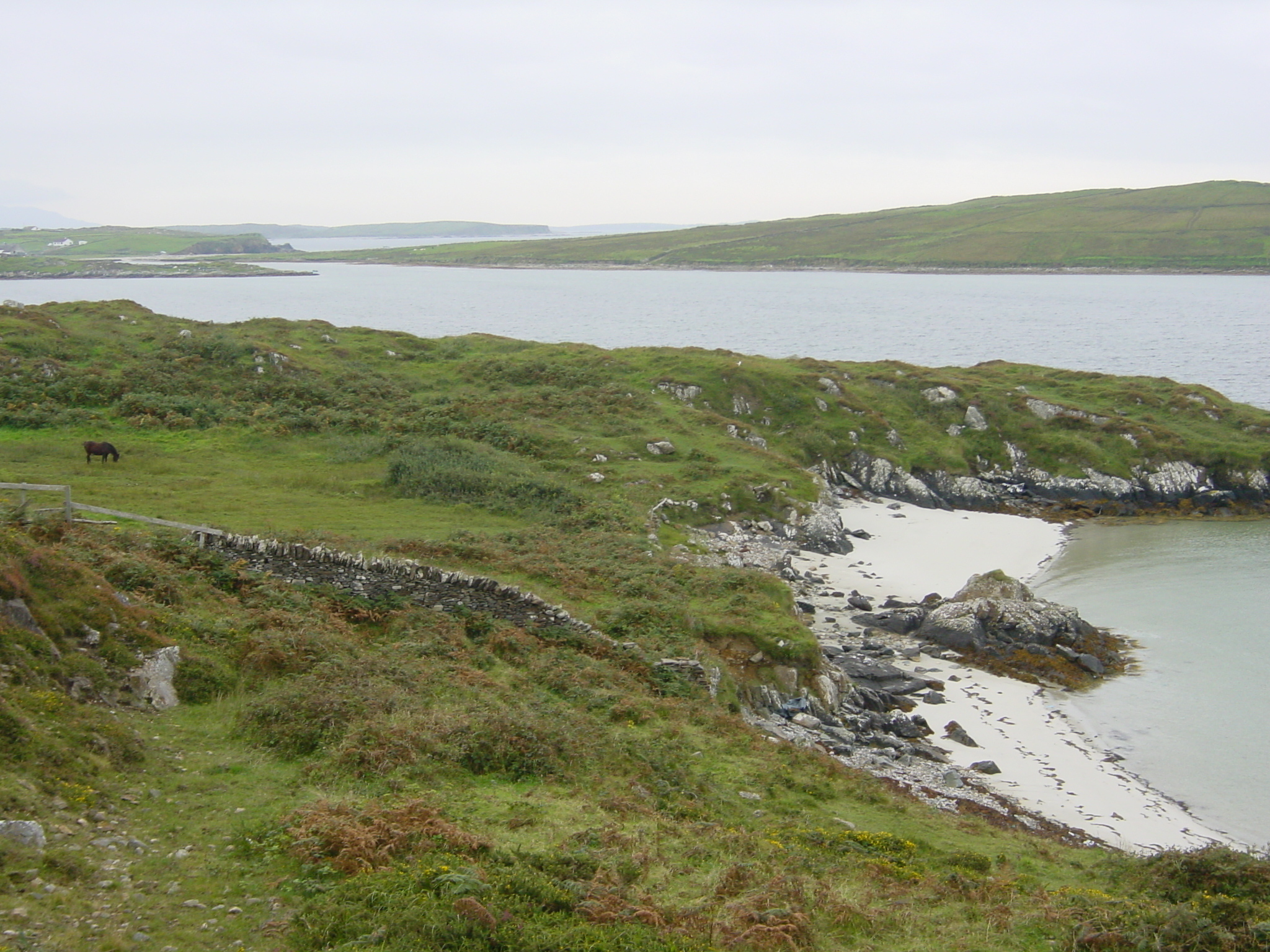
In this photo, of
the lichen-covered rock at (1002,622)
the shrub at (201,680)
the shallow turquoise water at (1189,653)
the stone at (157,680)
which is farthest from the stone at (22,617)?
the lichen-covered rock at (1002,622)

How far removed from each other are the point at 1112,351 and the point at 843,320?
46538 mm

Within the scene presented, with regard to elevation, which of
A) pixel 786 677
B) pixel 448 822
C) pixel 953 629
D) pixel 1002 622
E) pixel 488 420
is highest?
pixel 488 420

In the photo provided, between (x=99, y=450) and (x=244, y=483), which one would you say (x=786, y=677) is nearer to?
(x=244, y=483)

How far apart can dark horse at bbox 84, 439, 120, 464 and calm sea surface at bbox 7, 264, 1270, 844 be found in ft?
140

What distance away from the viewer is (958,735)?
29469 millimetres

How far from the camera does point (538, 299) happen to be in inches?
7328

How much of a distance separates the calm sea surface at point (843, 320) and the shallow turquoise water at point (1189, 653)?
163ft

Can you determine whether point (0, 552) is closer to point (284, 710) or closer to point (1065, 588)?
point (284, 710)

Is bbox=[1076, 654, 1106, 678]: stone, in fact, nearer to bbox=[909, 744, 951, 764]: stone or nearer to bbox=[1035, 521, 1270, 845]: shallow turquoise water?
bbox=[1035, 521, 1270, 845]: shallow turquoise water

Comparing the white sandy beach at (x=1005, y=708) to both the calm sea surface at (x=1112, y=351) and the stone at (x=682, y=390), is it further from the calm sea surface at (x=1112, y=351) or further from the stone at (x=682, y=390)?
the stone at (x=682, y=390)

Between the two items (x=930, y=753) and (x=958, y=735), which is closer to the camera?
(x=930, y=753)

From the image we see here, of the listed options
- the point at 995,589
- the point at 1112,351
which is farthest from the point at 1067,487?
the point at 1112,351

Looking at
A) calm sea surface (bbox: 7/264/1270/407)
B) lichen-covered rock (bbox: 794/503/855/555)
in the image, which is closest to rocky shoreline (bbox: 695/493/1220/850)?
lichen-covered rock (bbox: 794/503/855/555)

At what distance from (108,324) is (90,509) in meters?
39.4
